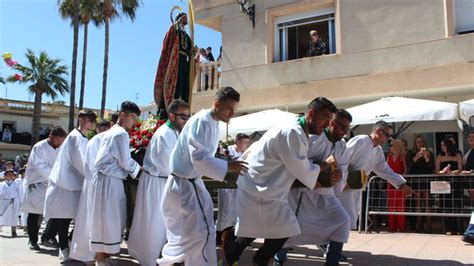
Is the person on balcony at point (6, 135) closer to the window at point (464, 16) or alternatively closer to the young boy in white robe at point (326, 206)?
the window at point (464, 16)

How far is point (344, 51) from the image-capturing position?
558 inches

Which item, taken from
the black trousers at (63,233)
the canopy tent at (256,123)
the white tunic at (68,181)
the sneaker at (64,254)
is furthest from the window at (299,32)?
the sneaker at (64,254)

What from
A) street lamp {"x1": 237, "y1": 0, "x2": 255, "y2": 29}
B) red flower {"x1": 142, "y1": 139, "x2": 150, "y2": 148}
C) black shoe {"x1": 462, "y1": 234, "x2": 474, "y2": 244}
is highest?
street lamp {"x1": 237, "y1": 0, "x2": 255, "y2": 29}

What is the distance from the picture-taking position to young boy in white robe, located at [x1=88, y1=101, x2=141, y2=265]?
5.65 metres

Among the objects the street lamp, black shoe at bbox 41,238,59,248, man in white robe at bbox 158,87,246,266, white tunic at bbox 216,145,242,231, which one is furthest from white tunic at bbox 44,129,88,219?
the street lamp

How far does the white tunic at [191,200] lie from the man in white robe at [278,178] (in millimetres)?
482

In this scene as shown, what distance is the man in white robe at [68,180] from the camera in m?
6.74

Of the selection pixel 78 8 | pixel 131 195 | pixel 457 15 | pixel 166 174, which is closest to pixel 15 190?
pixel 131 195

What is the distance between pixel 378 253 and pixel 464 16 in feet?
27.9

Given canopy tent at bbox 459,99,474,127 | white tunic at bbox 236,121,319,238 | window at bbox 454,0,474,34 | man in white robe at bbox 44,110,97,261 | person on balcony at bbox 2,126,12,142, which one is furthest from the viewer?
person on balcony at bbox 2,126,12,142

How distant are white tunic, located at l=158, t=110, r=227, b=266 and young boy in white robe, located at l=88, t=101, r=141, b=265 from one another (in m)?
1.33

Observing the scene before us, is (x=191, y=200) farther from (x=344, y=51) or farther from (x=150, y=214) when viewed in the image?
(x=344, y=51)

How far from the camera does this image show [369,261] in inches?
255

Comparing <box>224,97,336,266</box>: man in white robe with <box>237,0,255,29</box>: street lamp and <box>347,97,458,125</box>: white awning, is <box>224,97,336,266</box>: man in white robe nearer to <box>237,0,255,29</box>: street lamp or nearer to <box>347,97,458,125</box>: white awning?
<box>347,97,458,125</box>: white awning
